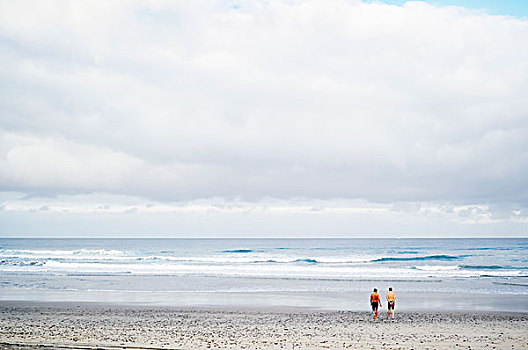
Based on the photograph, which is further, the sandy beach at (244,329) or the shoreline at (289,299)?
the shoreline at (289,299)

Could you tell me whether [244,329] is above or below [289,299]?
above

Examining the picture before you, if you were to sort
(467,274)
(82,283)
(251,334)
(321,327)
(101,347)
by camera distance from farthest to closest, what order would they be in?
(467,274)
(82,283)
(321,327)
(251,334)
(101,347)

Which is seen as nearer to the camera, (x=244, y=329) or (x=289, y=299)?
(x=244, y=329)

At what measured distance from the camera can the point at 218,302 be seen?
23.0 meters

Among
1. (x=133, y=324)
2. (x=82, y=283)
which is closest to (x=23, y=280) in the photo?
(x=82, y=283)

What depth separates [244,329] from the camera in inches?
624

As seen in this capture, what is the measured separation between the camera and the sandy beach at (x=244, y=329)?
13.4m

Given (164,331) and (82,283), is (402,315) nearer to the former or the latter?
(164,331)

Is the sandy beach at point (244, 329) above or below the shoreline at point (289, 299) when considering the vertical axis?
above

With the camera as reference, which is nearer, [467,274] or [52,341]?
[52,341]

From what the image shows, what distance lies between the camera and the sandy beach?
13367 millimetres

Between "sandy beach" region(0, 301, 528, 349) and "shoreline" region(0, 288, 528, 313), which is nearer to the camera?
"sandy beach" region(0, 301, 528, 349)

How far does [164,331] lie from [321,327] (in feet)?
17.0

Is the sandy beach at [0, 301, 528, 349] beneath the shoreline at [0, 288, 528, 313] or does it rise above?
above
